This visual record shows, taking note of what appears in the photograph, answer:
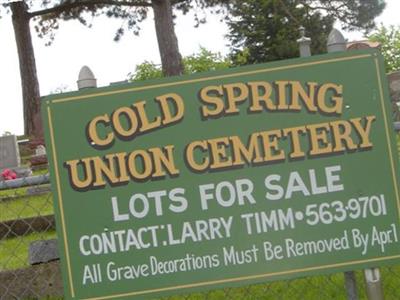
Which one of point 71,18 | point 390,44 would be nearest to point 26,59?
point 71,18

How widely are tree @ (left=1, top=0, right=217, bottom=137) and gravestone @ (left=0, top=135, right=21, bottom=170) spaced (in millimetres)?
6170

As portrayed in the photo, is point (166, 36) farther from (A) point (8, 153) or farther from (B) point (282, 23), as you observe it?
(B) point (282, 23)

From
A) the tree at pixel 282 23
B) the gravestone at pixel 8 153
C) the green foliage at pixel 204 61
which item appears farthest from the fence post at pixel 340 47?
the green foliage at pixel 204 61

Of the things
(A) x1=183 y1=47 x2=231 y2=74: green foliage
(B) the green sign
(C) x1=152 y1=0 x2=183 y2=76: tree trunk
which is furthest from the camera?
(A) x1=183 y1=47 x2=231 y2=74: green foliage

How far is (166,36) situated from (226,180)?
23403 millimetres

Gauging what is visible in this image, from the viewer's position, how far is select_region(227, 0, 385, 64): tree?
25.7 metres

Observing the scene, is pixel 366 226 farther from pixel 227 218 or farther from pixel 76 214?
pixel 76 214

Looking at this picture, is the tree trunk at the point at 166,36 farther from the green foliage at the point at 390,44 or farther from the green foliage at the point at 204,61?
the green foliage at the point at 390,44

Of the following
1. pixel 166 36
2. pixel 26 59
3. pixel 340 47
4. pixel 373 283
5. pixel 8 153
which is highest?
pixel 166 36

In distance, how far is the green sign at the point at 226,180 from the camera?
3.06 meters

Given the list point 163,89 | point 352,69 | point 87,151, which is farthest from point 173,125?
point 352,69

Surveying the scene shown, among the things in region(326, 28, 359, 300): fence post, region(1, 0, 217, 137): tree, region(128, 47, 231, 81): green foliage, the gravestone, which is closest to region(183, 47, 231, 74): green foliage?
region(128, 47, 231, 81): green foliage

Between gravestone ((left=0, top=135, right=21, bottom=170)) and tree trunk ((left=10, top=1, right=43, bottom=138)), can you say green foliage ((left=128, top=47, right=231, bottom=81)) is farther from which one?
gravestone ((left=0, top=135, right=21, bottom=170))

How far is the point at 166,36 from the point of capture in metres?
26.0
